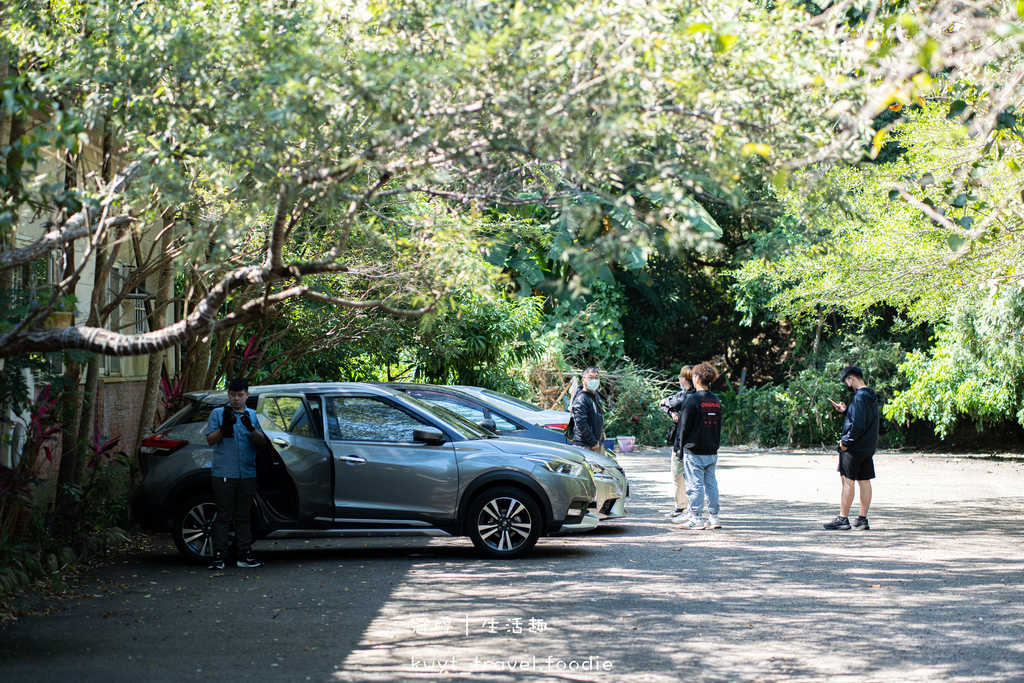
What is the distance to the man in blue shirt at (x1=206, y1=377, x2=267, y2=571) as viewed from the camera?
948 centimetres

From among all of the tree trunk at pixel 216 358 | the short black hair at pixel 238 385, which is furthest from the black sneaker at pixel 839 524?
the tree trunk at pixel 216 358

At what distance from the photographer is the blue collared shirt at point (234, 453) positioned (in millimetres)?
9492

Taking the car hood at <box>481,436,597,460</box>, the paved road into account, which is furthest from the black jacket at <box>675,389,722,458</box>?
the car hood at <box>481,436,597,460</box>

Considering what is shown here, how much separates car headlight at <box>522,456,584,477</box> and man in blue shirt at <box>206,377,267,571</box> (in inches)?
102

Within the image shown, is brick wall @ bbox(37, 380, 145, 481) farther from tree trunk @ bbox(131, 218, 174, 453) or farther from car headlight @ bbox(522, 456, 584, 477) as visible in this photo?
car headlight @ bbox(522, 456, 584, 477)

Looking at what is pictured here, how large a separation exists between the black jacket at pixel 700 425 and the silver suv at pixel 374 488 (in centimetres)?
205

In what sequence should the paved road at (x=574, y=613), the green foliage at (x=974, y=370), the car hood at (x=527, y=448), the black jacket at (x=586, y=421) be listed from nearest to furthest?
the paved road at (x=574, y=613) → the car hood at (x=527, y=448) → the black jacket at (x=586, y=421) → the green foliage at (x=974, y=370)

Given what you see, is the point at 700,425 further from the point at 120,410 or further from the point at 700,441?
the point at 120,410

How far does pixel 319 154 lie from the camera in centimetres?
620

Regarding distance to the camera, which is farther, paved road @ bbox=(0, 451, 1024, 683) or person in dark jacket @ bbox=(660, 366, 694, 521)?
person in dark jacket @ bbox=(660, 366, 694, 521)

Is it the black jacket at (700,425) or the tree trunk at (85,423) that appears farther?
the black jacket at (700,425)

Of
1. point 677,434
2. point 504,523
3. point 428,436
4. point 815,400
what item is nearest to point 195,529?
point 428,436

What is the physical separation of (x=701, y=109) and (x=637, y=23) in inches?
25.6

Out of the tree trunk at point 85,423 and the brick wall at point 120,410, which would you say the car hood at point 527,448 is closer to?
the tree trunk at point 85,423
